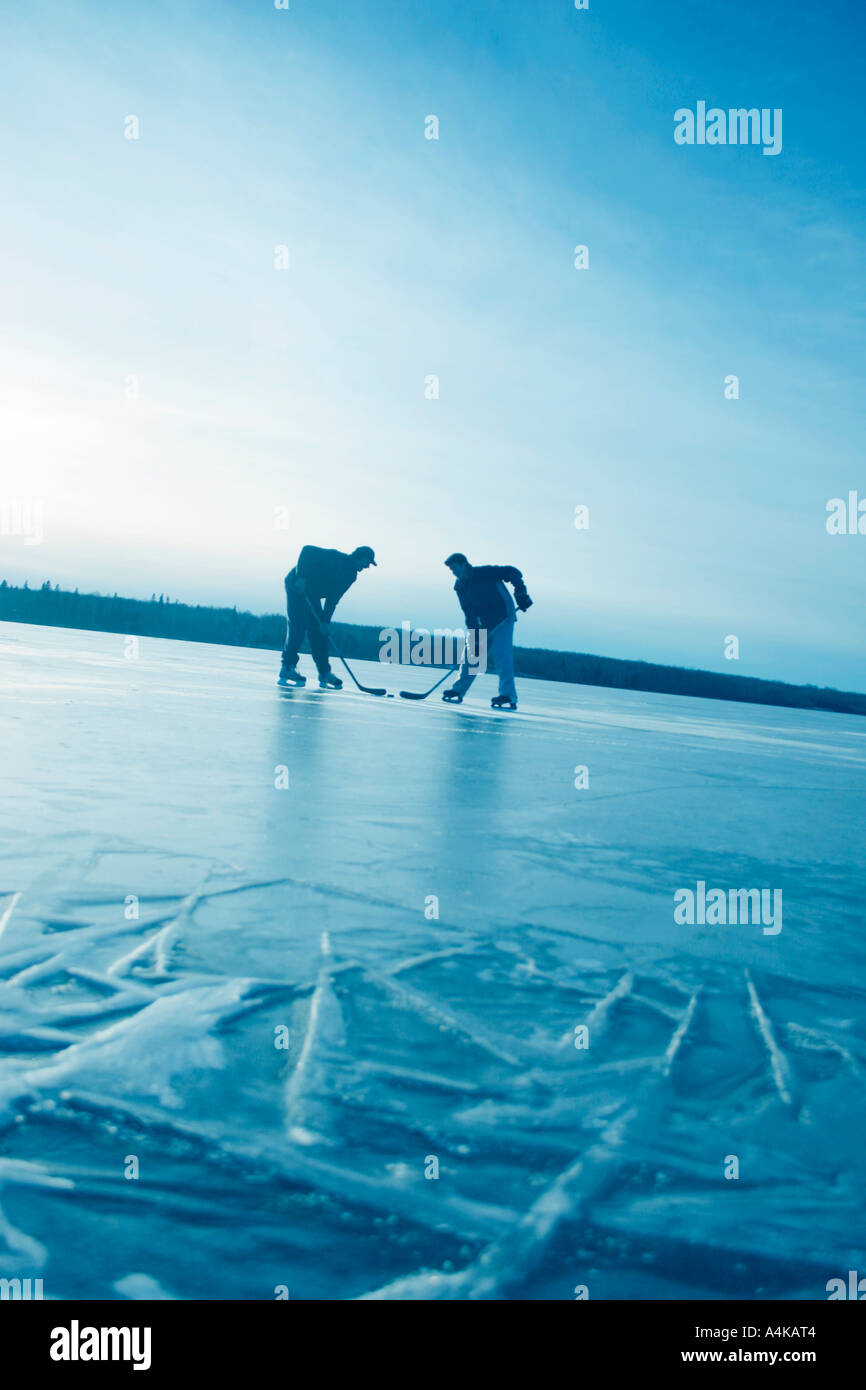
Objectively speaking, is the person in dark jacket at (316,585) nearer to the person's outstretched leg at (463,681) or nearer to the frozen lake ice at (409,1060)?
the person's outstretched leg at (463,681)

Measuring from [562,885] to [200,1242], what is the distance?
1983mm

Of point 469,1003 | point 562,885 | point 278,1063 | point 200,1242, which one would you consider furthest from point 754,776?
point 200,1242

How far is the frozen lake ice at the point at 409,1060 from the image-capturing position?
1096 millimetres

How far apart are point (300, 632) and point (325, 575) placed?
0.79 m

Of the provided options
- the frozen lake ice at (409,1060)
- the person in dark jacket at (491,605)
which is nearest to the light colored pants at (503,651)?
the person in dark jacket at (491,605)

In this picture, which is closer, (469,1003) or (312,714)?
(469,1003)

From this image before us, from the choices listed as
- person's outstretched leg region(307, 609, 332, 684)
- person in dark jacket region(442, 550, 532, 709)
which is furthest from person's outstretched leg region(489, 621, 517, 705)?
person's outstretched leg region(307, 609, 332, 684)

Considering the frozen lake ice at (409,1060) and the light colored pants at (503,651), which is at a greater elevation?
the light colored pants at (503,651)

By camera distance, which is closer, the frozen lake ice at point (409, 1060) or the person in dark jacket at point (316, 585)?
the frozen lake ice at point (409, 1060)

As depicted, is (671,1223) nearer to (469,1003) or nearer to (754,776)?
(469,1003)

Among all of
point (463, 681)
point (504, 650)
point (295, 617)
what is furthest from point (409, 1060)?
point (463, 681)

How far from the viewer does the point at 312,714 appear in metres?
8.45

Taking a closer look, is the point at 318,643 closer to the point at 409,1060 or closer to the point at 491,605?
the point at 491,605

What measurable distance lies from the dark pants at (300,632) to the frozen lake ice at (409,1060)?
8071mm
